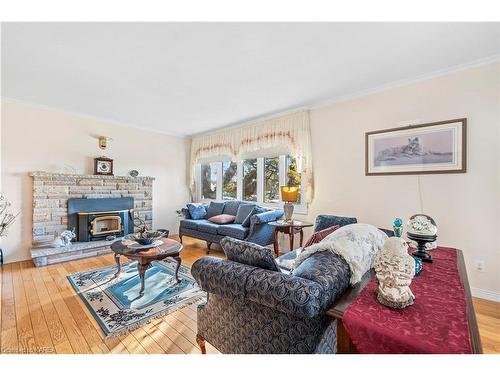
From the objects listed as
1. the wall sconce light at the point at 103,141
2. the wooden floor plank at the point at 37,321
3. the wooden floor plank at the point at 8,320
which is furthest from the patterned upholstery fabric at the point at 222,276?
the wall sconce light at the point at 103,141

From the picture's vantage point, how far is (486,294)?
2424mm

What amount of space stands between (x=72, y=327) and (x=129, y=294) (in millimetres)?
597

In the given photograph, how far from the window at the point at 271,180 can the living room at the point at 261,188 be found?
45 millimetres

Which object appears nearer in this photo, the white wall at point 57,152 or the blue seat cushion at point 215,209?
the white wall at point 57,152

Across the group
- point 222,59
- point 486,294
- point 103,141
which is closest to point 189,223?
point 103,141

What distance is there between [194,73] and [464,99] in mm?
2959

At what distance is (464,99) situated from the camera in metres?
2.51

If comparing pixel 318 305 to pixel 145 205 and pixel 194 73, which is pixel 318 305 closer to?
pixel 194 73

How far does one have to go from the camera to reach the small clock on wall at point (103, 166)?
432cm

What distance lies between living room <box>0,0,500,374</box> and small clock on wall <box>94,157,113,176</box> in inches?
0.8

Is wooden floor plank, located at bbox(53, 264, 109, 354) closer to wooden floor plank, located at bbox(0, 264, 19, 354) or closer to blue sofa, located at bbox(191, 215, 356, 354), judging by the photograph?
wooden floor plank, located at bbox(0, 264, 19, 354)

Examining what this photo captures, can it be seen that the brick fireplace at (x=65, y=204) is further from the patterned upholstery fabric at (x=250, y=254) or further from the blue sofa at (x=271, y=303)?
the patterned upholstery fabric at (x=250, y=254)

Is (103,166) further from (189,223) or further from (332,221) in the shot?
(332,221)
